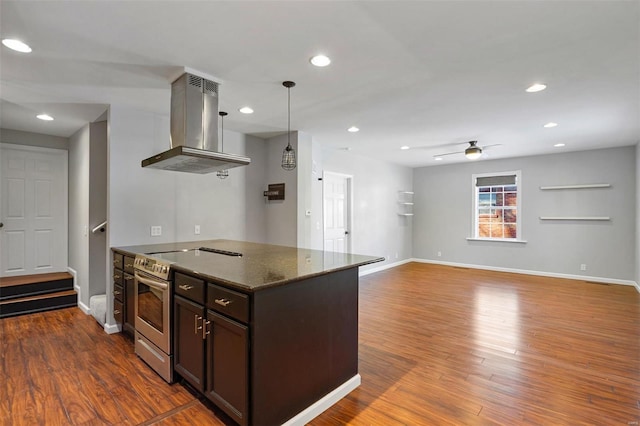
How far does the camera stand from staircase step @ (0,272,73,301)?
409 centimetres

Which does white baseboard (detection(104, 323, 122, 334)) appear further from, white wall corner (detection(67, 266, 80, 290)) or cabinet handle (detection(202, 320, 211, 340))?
cabinet handle (detection(202, 320, 211, 340))

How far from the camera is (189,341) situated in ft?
7.20

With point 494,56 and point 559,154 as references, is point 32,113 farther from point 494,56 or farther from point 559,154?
point 559,154

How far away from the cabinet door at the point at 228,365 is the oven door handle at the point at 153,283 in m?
0.61

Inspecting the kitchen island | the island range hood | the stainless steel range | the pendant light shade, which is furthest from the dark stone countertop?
the pendant light shade

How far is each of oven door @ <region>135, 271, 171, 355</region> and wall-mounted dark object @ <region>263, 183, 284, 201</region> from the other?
7.81 feet

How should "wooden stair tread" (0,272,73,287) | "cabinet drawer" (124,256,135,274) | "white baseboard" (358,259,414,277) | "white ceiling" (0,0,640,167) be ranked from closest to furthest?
"white ceiling" (0,0,640,167) → "cabinet drawer" (124,256,135,274) → "wooden stair tread" (0,272,73,287) → "white baseboard" (358,259,414,277)

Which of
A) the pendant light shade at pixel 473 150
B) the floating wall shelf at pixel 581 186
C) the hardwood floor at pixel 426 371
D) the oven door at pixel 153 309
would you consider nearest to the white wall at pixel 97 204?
the hardwood floor at pixel 426 371

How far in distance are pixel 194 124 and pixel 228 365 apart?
6.45 ft

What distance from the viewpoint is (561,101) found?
336 centimetres

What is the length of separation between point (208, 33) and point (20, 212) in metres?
4.60

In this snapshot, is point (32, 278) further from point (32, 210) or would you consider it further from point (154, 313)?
point (154, 313)

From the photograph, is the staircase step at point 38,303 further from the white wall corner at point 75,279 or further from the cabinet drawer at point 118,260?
the cabinet drawer at point 118,260

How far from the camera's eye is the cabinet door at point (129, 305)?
305cm
